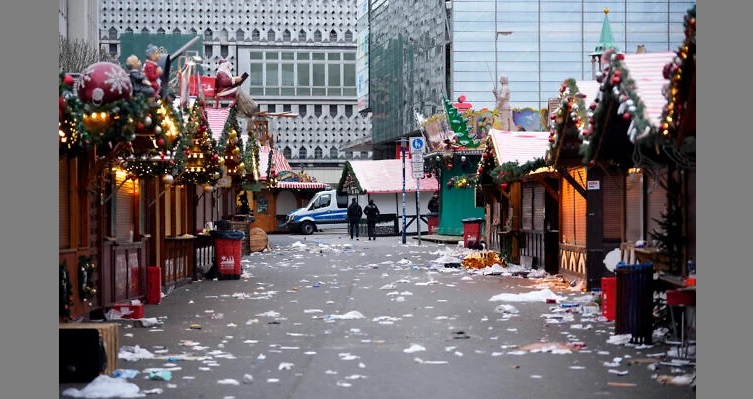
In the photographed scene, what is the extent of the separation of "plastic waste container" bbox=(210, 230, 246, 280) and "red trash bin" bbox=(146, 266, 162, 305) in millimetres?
5720

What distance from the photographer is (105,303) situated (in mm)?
15609

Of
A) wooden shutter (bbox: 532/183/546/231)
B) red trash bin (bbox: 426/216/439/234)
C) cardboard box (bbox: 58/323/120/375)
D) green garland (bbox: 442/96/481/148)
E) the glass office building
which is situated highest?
the glass office building

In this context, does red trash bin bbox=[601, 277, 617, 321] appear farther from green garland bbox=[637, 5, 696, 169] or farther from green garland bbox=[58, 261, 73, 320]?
green garland bbox=[58, 261, 73, 320]

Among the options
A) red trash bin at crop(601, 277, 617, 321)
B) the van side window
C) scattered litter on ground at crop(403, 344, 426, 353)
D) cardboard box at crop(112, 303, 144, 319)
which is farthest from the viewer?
the van side window

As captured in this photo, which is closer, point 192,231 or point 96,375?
point 96,375

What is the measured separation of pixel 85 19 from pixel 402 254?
54.3 ft

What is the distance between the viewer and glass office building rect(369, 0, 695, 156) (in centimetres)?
7244

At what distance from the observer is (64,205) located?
13648 mm

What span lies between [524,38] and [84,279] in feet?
204

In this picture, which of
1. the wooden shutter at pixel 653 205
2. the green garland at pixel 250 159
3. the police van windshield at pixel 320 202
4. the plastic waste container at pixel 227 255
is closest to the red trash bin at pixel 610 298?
the wooden shutter at pixel 653 205

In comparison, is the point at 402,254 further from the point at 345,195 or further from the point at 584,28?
the point at 584,28

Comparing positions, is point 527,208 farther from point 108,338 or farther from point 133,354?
point 108,338

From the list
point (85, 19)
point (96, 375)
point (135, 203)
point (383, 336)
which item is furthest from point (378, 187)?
point (96, 375)

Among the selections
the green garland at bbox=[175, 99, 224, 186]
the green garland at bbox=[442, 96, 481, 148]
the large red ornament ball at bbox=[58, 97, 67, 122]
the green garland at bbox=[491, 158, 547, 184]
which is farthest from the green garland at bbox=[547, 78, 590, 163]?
the green garland at bbox=[442, 96, 481, 148]
